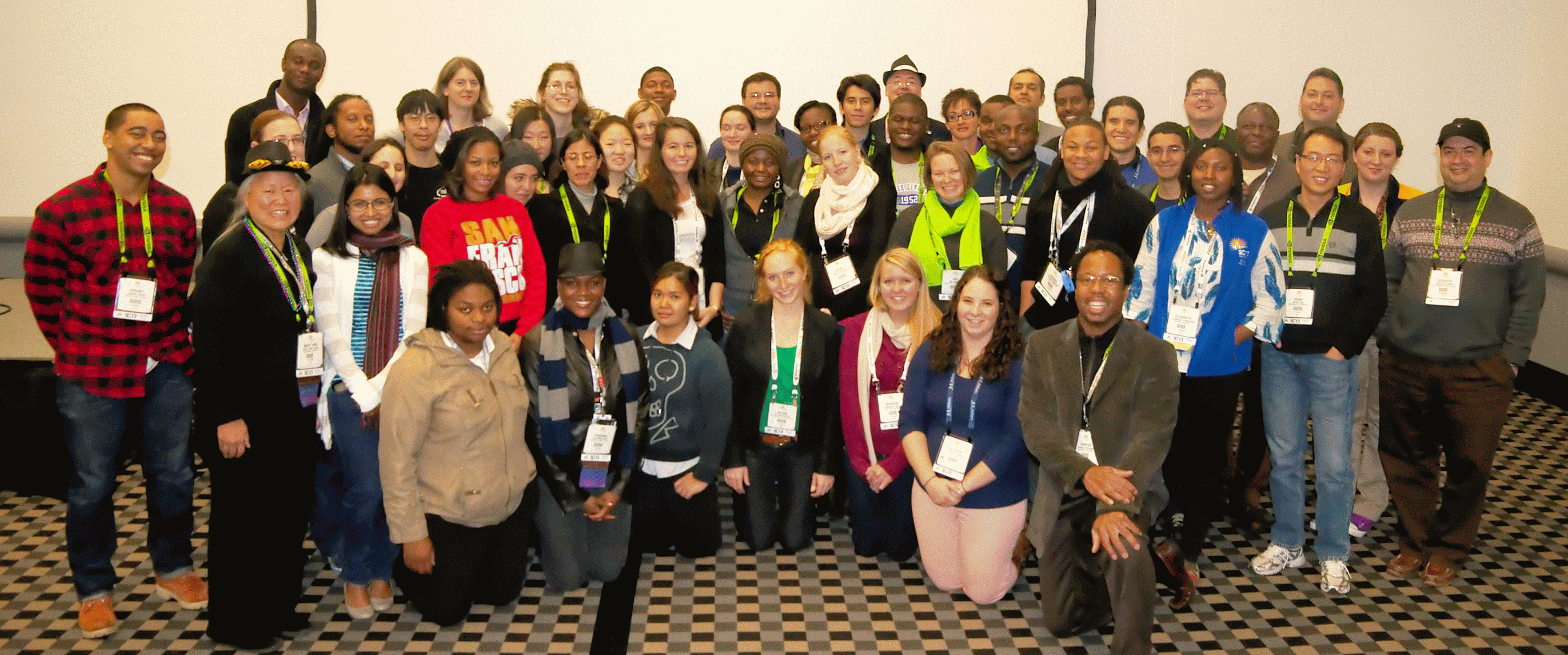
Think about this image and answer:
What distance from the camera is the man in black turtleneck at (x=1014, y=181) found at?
454 centimetres

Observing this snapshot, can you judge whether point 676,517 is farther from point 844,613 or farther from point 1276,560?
point 1276,560

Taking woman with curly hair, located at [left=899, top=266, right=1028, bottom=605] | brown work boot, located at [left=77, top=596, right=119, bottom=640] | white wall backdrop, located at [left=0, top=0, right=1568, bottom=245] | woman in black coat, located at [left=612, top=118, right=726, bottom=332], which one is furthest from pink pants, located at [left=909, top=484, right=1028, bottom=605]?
white wall backdrop, located at [left=0, top=0, right=1568, bottom=245]

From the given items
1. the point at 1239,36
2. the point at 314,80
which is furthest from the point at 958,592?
Result: the point at 1239,36

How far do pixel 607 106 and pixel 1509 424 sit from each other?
214 inches

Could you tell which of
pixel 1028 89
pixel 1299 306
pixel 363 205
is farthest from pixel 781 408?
pixel 1028 89

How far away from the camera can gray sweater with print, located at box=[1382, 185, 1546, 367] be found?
368 centimetres

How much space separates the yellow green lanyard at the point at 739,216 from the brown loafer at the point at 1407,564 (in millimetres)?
2702

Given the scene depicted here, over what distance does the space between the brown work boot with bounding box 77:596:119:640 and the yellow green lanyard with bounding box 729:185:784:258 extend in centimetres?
262

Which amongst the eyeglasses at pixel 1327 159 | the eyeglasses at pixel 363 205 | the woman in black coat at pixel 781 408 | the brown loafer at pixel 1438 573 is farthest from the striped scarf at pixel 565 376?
the brown loafer at pixel 1438 573

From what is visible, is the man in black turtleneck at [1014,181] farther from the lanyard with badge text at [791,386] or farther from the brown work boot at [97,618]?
the brown work boot at [97,618]

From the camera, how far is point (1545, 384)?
20.7ft

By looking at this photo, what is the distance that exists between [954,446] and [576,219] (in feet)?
5.81

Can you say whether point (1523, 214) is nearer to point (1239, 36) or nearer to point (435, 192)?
point (1239, 36)

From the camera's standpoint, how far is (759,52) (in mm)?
6602
